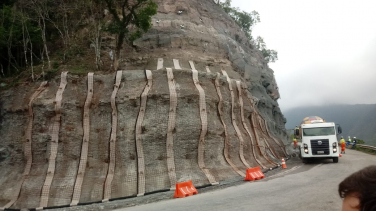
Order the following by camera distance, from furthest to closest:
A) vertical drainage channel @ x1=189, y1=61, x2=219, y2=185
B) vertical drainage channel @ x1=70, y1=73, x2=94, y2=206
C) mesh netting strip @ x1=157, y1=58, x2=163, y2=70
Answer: mesh netting strip @ x1=157, y1=58, x2=163, y2=70
vertical drainage channel @ x1=189, y1=61, x2=219, y2=185
vertical drainage channel @ x1=70, y1=73, x2=94, y2=206

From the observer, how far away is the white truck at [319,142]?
18.9 metres

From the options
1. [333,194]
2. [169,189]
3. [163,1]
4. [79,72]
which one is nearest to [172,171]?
[169,189]

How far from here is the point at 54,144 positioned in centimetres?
1432

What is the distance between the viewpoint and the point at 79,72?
55.0 feet

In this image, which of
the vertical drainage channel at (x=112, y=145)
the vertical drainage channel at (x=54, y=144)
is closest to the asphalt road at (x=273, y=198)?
the vertical drainage channel at (x=112, y=145)

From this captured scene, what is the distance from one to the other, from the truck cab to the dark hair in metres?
18.9

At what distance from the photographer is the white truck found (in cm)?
1889

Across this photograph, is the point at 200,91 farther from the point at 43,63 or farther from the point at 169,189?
the point at 43,63

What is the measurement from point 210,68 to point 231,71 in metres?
2.45

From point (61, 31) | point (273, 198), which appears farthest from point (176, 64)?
point (273, 198)

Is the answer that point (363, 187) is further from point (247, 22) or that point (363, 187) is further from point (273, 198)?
point (247, 22)

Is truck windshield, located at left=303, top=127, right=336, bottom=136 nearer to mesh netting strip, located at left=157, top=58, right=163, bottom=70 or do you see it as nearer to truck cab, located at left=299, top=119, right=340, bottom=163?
truck cab, located at left=299, top=119, right=340, bottom=163

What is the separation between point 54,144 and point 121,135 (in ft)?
10.4

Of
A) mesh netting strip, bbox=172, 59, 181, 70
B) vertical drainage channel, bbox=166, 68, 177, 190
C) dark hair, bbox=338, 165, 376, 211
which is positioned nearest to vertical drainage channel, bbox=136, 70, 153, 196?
vertical drainage channel, bbox=166, 68, 177, 190
